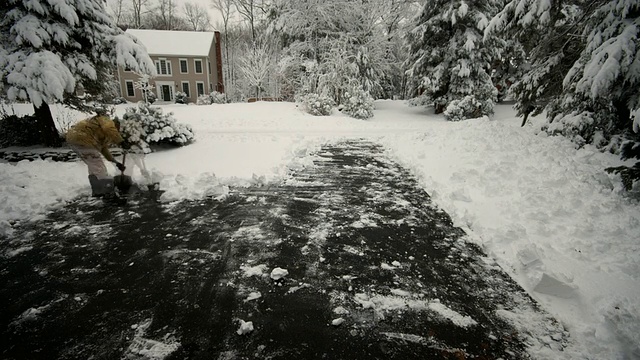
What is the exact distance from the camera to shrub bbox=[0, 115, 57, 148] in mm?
8664

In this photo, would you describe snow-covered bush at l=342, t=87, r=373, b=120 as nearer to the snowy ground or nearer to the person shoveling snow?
the snowy ground

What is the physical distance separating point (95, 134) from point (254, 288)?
441 centimetres

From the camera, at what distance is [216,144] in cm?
922

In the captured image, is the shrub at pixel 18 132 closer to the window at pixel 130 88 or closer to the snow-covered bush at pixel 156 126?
the snow-covered bush at pixel 156 126

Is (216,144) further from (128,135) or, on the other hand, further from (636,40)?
(636,40)

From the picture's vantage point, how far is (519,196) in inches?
184

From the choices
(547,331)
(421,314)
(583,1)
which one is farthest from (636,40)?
(421,314)

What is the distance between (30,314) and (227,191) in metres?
3.13

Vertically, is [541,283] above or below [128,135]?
below

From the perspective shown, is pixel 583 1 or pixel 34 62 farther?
pixel 583 1

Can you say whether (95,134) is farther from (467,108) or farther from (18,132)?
(467,108)

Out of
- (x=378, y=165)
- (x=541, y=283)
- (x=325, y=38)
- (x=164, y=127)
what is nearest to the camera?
(x=541, y=283)

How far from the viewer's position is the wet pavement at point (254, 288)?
7.09ft

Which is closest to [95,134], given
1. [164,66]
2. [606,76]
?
[606,76]
